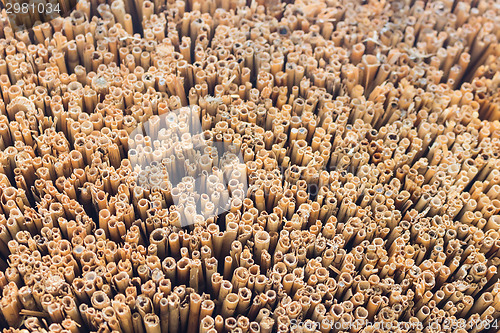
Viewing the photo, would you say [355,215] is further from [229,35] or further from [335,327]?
[229,35]

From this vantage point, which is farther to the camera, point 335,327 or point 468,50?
point 468,50

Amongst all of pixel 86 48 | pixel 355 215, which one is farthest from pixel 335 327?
pixel 86 48

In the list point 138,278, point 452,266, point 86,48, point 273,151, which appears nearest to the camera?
point 138,278

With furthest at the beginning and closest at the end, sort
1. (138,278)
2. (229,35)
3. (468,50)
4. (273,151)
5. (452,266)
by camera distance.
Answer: (468,50) < (229,35) < (273,151) < (452,266) < (138,278)

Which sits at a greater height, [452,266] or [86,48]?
[86,48]

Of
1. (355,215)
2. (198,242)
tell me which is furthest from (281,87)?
(198,242)

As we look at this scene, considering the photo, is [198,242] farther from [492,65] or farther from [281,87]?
[492,65]

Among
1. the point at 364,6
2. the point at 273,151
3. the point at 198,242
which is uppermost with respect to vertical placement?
the point at 364,6
